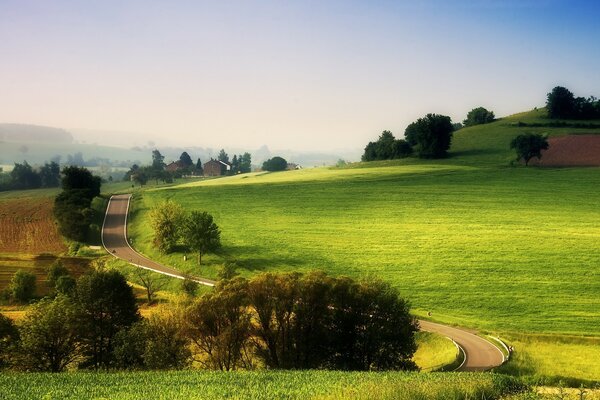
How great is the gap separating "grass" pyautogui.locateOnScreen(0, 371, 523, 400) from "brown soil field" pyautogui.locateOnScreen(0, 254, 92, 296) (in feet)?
152

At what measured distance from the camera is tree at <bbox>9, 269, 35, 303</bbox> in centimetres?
6456

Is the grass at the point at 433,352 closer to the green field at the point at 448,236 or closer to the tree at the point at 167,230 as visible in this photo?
the green field at the point at 448,236

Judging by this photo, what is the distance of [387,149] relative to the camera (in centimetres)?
16688

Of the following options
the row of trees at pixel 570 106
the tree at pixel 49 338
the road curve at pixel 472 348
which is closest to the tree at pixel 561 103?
the row of trees at pixel 570 106

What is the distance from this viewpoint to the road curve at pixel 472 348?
43.5 metres

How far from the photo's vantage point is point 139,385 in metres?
26.6

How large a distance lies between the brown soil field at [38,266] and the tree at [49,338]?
29.9 metres

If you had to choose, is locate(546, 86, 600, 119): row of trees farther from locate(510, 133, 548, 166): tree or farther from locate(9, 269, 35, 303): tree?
locate(9, 269, 35, 303): tree

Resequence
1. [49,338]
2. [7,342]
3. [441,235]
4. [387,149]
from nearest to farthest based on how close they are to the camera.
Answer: [49,338] < [7,342] < [441,235] < [387,149]

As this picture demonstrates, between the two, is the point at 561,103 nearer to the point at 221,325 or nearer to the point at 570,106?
the point at 570,106

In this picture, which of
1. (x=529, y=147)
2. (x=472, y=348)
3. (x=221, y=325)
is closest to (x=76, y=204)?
(x=221, y=325)

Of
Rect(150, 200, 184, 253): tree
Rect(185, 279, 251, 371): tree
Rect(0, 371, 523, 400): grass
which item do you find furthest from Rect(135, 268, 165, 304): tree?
Rect(0, 371, 523, 400): grass

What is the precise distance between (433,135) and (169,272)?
10004cm

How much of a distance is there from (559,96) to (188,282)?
163 m
